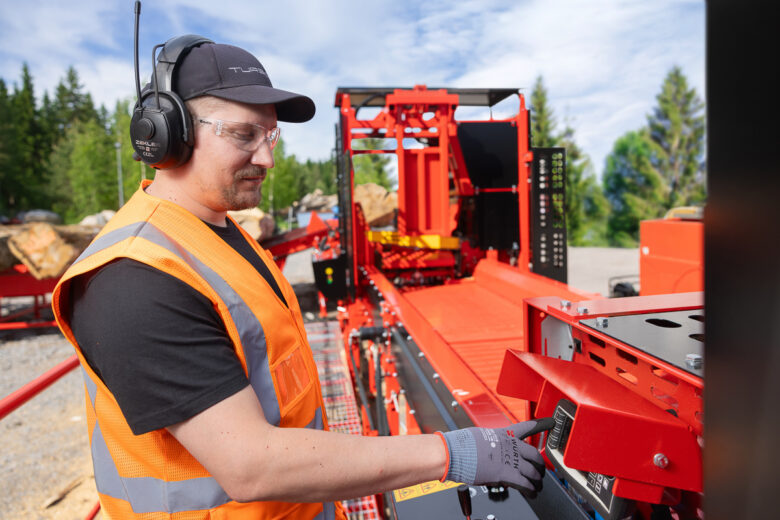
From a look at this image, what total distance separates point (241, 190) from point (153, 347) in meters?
0.55

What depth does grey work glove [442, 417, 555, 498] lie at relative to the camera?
117 cm

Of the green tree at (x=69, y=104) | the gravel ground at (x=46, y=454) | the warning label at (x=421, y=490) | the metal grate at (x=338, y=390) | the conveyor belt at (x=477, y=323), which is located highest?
the green tree at (x=69, y=104)

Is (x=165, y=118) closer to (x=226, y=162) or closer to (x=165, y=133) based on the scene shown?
(x=165, y=133)

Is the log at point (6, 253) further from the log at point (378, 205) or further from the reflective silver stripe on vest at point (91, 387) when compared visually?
the log at point (378, 205)

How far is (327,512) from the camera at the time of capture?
4.89ft

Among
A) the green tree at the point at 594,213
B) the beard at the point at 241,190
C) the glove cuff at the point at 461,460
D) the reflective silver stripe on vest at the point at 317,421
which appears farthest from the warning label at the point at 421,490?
the green tree at the point at 594,213

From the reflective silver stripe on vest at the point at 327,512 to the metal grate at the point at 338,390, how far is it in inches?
74.2

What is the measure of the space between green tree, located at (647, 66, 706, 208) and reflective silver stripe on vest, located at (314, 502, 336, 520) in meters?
42.0

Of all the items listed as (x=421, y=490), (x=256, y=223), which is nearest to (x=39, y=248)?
(x=256, y=223)

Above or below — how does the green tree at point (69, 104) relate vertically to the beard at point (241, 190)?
above

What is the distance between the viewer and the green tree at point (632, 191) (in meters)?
38.8

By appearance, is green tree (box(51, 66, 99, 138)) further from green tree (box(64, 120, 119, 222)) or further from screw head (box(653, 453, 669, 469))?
screw head (box(653, 453, 669, 469))

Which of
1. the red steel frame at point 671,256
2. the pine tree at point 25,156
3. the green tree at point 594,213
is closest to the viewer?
the red steel frame at point 671,256

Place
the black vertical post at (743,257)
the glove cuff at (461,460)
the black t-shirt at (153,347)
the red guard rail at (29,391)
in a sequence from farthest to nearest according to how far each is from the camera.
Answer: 1. the red guard rail at (29,391)
2. the glove cuff at (461,460)
3. the black t-shirt at (153,347)
4. the black vertical post at (743,257)
